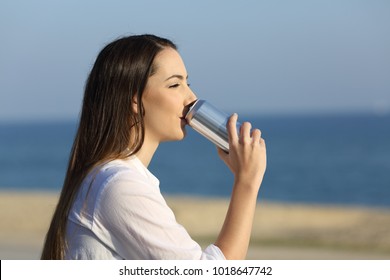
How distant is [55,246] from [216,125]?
0.62 meters

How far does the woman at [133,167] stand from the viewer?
2.30 m

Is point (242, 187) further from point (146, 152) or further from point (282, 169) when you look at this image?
point (282, 169)

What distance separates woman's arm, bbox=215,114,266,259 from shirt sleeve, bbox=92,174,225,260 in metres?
0.06

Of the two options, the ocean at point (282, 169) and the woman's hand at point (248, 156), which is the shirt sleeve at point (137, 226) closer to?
the woman's hand at point (248, 156)

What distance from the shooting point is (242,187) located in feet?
8.00

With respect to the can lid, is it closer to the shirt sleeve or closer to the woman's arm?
the woman's arm

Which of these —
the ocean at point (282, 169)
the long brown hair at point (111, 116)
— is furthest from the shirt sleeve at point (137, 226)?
the ocean at point (282, 169)

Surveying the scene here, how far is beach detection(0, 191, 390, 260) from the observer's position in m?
12.2

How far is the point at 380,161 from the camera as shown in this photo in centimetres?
7869

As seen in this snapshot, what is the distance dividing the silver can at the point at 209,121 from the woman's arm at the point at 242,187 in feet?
0.23

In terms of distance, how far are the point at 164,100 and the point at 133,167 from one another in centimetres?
23

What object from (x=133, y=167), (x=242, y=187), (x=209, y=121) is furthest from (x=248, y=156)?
(x=133, y=167)

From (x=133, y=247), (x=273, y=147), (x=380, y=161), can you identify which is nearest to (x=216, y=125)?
(x=133, y=247)
